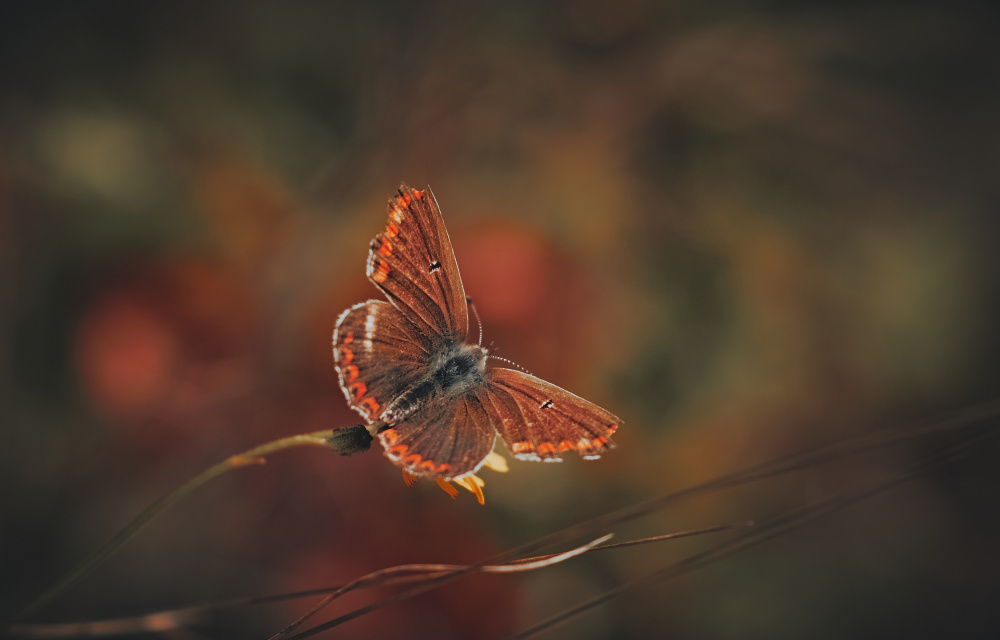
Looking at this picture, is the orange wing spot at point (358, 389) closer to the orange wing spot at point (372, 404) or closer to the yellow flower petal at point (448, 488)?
the orange wing spot at point (372, 404)

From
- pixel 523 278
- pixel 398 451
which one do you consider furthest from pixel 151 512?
pixel 523 278

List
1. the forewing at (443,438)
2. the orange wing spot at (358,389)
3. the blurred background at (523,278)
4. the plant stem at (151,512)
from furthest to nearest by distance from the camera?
→ the blurred background at (523,278)
the orange wing spot at (358,389)
the forewing at (443,438)
the plant stem at (151,512)

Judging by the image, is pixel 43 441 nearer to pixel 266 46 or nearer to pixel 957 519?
pixel 266 46

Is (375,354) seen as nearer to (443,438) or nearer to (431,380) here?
(431,380)

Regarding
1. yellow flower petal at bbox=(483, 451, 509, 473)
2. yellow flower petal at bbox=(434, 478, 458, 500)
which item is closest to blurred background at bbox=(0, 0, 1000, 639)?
yellow flower petal at bbox=(483, 451, 509, 473)

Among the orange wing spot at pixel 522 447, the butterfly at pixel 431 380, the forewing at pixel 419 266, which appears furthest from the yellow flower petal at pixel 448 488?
the forewing at pixel 419 266

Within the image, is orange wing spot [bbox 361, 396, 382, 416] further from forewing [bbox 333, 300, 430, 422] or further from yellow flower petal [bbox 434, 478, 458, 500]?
yellow flower petal [bbox 434, 478, 458, 500]
